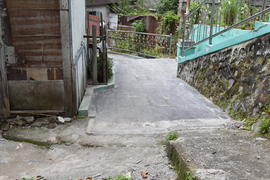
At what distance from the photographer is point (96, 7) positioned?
1582 centimetres

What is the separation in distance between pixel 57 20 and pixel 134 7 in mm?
18755

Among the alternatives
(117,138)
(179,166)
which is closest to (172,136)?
(117,138)

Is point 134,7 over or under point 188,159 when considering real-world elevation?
over

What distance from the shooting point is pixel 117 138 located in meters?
4.09

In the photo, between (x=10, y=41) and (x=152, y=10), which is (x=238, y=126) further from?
(x=152, y=10)

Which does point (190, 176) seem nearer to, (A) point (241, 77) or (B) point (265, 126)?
(B) point (265, 126)

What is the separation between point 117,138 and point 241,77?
2.49 metres

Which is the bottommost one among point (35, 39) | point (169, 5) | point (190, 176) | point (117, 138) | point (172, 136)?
point (117, 138)

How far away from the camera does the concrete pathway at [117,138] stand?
122 inches

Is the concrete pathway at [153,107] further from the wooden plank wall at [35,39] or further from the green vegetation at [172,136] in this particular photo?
the wooden plank wall at [35,39]

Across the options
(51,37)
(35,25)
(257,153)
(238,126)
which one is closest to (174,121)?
(238,126)

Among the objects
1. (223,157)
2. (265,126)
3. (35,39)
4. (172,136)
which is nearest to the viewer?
(223,157)

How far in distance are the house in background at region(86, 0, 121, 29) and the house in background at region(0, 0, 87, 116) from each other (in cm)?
934

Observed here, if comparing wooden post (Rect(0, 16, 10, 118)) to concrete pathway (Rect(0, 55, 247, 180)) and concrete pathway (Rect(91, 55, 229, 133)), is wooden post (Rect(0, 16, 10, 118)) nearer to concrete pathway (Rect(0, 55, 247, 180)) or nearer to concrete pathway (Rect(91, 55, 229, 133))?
concrete pathway (Rect(0, 55, 247, 180))
